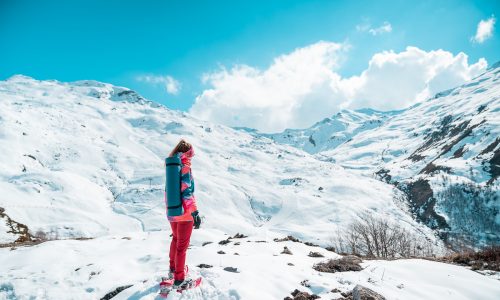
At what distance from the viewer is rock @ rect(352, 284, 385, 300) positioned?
8.59 meters

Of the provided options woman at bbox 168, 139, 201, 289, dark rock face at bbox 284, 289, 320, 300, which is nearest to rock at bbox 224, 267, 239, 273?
woman at bbox 168, 139, 201, 289

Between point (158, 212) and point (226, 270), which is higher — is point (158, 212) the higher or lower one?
the lower one

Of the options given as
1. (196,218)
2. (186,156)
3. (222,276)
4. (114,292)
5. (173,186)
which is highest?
(186,156)

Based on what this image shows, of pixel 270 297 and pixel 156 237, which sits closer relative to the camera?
pixel 270 297

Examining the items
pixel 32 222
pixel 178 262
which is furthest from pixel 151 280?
pixel 32 222

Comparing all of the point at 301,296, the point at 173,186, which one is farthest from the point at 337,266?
the point at 173,186

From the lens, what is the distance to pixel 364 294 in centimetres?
870

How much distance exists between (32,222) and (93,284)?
137721 mm

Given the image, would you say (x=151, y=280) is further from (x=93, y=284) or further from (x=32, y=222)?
(x=32, y=222)

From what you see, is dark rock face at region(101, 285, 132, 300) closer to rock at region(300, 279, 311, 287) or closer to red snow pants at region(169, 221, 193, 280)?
red snow pants at region(169, 221, 193, 280)

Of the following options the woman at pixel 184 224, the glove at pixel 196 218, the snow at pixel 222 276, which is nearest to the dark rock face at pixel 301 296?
the snow at pixel 222 276

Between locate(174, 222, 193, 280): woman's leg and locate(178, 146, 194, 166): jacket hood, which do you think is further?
locate(178, 146, 194, 166): jacket hood

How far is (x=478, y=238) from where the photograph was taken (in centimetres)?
18375

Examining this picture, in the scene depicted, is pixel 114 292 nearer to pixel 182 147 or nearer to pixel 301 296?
pixel 182 147
